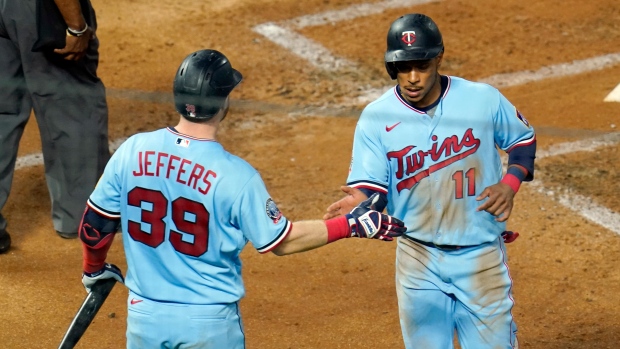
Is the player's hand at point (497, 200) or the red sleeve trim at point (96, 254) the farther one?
the player's hand at point (497, 200)

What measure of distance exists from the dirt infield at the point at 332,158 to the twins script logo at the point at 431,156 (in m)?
1.08

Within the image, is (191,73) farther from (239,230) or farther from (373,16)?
(373,16)

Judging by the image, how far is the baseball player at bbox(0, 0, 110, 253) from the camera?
22.7 ft

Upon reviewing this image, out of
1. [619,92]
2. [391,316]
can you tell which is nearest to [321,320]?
[391,316]

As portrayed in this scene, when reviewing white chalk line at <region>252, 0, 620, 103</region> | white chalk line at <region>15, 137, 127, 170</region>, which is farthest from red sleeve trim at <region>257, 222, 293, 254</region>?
white chalk line at <region>252, 0, 620, 103</region>

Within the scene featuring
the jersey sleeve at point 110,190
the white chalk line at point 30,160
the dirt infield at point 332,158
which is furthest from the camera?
the white chalk line at point 30,160

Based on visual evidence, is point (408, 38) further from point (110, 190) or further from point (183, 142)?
point (110, 190)

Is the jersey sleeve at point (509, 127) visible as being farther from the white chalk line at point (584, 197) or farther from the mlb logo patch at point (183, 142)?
the white chalk line at point (584, 197)

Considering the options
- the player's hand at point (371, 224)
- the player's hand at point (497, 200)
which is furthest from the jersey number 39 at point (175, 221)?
the player's hand at point (497, 200)

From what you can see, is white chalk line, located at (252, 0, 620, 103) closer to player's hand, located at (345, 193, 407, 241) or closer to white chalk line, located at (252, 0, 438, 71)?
white chalk line, located at (252, 0, 438, 71)

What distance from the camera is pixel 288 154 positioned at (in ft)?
28.2

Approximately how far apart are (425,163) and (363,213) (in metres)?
0.56

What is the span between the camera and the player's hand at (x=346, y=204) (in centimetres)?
479

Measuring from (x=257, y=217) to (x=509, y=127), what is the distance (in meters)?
1.42
